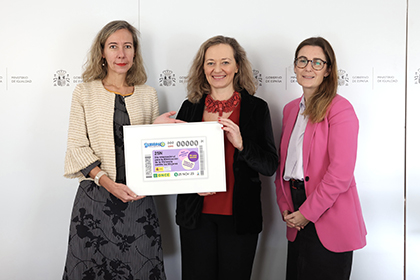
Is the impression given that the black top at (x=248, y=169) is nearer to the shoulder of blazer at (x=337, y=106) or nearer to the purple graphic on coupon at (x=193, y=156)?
the purple graphic on coupon at (x=193, y=156)

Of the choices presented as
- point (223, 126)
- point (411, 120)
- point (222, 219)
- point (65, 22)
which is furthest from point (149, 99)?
point (411, 120)

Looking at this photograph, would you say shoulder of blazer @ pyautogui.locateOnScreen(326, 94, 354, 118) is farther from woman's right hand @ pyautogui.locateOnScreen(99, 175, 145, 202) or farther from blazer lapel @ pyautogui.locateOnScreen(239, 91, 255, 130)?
woman's right hand @ pyautogui.locateOnScreen(99, 175, 145, 202)

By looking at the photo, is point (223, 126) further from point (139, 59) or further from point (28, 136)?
point (28, 136)

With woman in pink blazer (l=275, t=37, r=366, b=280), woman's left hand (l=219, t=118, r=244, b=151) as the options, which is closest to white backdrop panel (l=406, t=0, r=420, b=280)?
woman in pink blazer (l=275, t=37, r=366, b=280)

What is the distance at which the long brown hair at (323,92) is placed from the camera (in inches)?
62.4

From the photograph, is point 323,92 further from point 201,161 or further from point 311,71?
point 201,161

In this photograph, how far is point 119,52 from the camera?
1.77m

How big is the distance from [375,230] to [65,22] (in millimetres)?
2745

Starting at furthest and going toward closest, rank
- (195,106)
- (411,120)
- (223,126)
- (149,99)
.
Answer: (411,120) < (149,99) < (195,106) < (223,126)

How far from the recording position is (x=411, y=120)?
226cm

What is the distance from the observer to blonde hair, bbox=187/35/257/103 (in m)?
1.77

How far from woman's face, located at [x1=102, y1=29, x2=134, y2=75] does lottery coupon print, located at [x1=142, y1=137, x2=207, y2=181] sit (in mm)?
503

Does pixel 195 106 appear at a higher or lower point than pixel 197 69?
lower

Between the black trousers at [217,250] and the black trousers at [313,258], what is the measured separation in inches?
9.9
